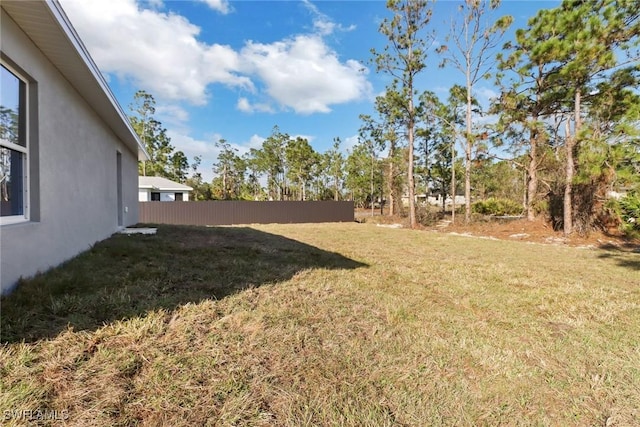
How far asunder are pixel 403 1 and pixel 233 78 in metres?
8.46

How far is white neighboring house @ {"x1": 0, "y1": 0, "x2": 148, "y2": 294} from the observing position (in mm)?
2572

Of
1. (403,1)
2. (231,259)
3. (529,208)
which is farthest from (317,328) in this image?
(403,1)

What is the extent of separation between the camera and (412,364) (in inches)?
78.3

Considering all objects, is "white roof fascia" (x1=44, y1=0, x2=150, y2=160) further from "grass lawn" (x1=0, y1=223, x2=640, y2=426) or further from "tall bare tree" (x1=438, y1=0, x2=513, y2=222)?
"tall bare tree" (x1=438, y1=0, x2=513, y2=222)

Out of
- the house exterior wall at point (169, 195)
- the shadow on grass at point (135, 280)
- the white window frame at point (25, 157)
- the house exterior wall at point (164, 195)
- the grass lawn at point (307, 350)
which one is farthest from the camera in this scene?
the house exterior wall at point (169, 195)

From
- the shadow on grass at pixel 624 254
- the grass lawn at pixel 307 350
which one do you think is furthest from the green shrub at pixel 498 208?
the grass lawn at pixel 307 350

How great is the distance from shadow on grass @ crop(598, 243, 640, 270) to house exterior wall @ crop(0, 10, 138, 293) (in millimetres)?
8666

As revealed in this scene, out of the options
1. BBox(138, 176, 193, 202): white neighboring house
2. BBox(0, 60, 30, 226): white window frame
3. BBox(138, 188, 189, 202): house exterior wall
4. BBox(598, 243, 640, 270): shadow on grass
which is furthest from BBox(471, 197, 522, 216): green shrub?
BBox(0, 60, 30, 226): white window frame

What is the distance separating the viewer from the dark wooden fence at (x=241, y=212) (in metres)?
13.8

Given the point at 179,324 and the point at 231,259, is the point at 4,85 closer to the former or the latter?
the point at 179,324

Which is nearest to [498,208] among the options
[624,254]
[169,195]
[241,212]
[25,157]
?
[624,254]

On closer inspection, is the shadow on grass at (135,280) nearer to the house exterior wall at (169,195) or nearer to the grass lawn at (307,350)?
the grass lawn at (307,350)

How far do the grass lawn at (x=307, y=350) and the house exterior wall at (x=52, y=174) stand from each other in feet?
0.97

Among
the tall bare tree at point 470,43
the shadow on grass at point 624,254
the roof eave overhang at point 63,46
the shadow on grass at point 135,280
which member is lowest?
the shadow on grass at point 624,254
